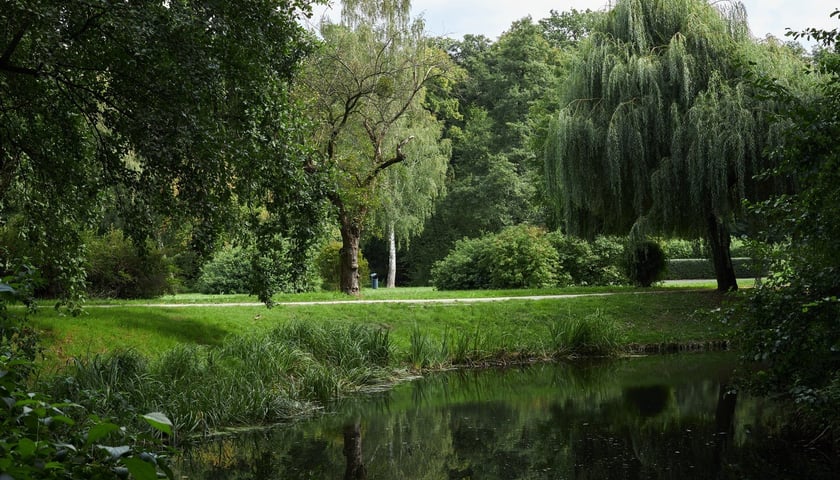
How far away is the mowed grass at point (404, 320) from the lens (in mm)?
11727

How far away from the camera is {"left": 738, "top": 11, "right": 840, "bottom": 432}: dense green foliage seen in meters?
6.13

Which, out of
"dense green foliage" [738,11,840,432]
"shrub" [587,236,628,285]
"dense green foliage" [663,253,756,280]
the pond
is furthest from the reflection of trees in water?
"dense green foliage" [663,253,756,280]

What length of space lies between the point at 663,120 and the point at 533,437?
990cm

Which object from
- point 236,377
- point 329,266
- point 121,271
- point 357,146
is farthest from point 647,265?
point 236,377

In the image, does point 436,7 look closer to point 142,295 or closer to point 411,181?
point 411,181

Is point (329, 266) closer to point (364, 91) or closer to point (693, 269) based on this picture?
point (364, 91)

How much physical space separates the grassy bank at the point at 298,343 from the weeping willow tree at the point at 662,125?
94.2 inches

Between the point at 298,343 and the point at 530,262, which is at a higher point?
the point at 530,262

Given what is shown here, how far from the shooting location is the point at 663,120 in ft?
54.0

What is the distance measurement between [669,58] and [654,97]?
1.00 metres

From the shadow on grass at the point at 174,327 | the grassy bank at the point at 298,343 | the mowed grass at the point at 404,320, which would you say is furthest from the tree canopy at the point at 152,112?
the shadow on grass at the point at 174,327

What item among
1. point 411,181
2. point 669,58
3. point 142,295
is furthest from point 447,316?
point 411,181

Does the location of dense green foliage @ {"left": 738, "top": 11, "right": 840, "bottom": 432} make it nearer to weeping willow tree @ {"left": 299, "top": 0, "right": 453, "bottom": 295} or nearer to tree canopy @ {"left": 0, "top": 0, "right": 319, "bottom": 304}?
tree canopy @ {"left": 0, "top": 0, "right": 319, "bottom": 304}

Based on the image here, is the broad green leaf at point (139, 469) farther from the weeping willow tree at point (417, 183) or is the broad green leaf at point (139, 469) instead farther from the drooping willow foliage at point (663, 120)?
the weeping willow tree at point (417, 183)
